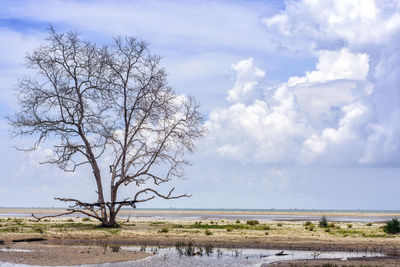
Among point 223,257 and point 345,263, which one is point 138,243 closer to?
point 223,257

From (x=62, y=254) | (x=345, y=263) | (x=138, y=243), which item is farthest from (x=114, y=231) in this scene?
(x=345, y=263)

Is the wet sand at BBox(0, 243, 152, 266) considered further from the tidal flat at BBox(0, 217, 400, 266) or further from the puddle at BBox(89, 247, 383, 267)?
the puddle at BBox(89, 247, 383, 267)

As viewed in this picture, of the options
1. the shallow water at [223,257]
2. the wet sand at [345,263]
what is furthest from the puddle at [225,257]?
the wet sand at [345,263]

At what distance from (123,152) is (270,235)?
1102cm

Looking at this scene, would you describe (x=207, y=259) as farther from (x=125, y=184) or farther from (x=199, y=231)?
(x=125, y=184)

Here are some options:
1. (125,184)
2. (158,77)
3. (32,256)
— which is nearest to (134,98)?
(158,77)

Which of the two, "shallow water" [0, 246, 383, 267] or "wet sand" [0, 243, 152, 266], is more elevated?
"wet sand" [0, 243, 152, 266]

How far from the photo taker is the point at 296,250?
26.4m

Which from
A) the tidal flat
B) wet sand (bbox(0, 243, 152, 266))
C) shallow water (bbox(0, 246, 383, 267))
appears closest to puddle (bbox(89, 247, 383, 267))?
shallow water (bbox(0, 246, 383, 267))

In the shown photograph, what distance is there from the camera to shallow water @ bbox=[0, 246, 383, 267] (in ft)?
69.1

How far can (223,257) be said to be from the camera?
2327 centimetres

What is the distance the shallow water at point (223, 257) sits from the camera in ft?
69.1

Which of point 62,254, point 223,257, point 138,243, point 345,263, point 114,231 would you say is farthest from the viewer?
point 114,231

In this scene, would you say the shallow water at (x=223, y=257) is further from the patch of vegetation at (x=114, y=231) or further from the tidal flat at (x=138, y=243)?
the patch of vegetation at (x=114, y=231)
